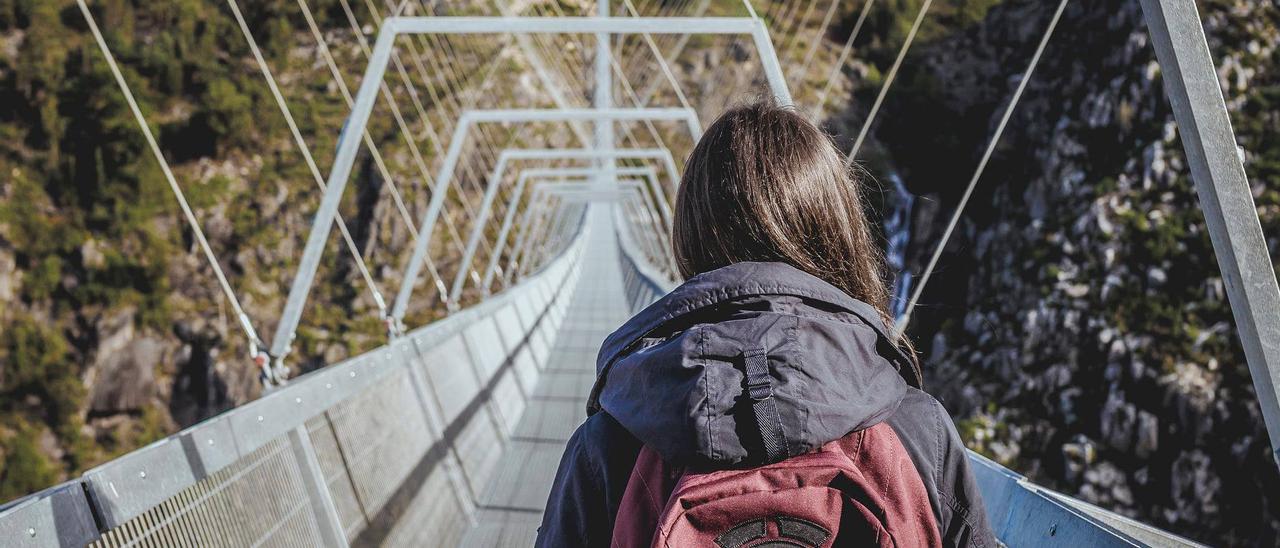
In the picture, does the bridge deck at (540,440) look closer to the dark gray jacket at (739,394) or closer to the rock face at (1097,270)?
the dark gray jacket at (739,394)

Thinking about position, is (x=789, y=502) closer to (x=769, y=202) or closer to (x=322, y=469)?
(x=769, y=202)

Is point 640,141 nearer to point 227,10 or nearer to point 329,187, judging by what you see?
point 227,10

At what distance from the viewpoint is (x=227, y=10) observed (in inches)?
2372

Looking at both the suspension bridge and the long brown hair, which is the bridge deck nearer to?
the suspension bridge

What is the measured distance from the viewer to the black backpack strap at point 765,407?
125 cm

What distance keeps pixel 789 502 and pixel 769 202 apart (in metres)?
0.44

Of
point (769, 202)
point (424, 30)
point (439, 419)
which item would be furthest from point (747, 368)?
point (424, 30)

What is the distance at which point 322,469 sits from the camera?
3.76 m

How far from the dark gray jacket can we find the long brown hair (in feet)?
0.41

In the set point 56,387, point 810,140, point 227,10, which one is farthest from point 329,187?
point 227,10

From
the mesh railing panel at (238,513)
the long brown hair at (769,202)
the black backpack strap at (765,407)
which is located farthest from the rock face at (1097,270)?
the black backpack strap at (765,407)

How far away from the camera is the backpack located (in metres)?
1.29

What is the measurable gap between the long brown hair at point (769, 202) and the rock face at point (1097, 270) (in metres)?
31.2

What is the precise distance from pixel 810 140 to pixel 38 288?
55317mm
